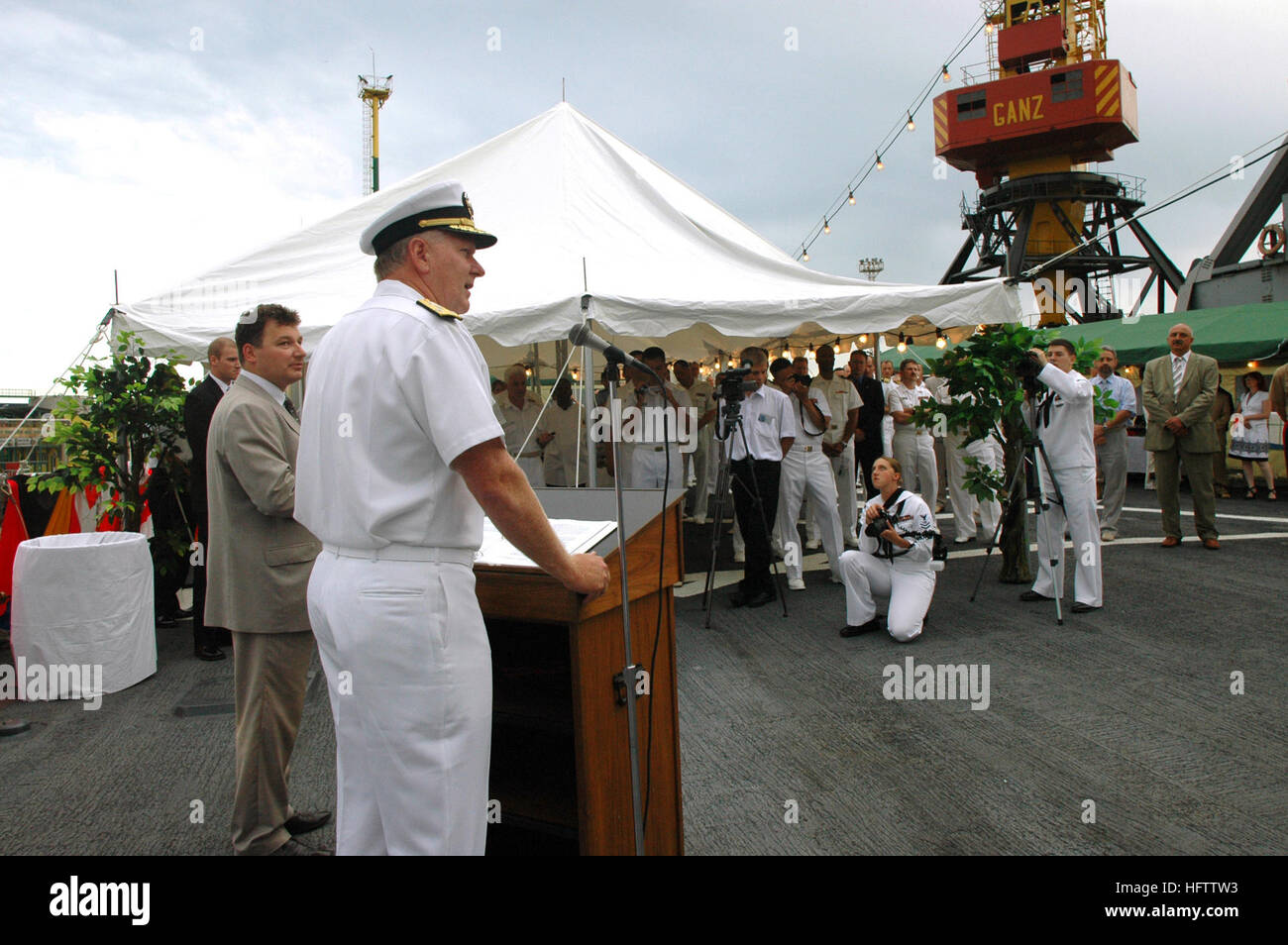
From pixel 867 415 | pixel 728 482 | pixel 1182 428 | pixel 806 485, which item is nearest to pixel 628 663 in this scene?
pixel 728 482

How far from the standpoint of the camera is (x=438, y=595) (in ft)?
6.05

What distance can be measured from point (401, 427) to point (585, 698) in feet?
2.90

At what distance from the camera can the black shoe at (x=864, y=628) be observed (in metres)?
6.09

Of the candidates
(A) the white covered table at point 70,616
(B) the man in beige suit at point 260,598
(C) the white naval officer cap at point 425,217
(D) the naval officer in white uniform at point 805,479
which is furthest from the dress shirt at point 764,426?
(C) the white naval officer cap at point 425,217

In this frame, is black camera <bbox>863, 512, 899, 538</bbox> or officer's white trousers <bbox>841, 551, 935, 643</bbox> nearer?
officer's white trousers <bbox>841, 551, 935, 643</bbox>

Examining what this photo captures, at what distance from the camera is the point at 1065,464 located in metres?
6.58

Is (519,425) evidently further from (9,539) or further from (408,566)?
(408,566)

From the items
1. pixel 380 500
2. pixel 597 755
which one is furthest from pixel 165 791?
pixel 380 500

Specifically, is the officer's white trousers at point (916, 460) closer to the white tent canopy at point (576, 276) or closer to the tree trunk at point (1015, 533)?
the white tent canopy at point (576, 276)

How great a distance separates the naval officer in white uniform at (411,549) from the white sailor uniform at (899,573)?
14.7 ft

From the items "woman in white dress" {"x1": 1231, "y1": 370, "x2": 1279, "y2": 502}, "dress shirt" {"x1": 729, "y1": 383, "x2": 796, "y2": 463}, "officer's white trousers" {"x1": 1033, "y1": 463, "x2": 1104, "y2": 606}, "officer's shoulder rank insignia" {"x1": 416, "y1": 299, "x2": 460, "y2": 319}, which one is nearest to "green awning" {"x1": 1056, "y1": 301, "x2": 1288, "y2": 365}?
"woman in white dress" {"x1": 1231, "y1": 370, "x2": 1279, "y2": 502}

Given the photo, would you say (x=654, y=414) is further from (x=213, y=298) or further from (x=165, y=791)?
(x=165, y=791)

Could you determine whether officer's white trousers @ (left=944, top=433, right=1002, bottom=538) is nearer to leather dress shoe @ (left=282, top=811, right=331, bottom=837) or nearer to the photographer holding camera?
the photographer holding camera

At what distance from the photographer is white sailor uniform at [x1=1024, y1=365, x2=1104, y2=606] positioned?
6.41 m
